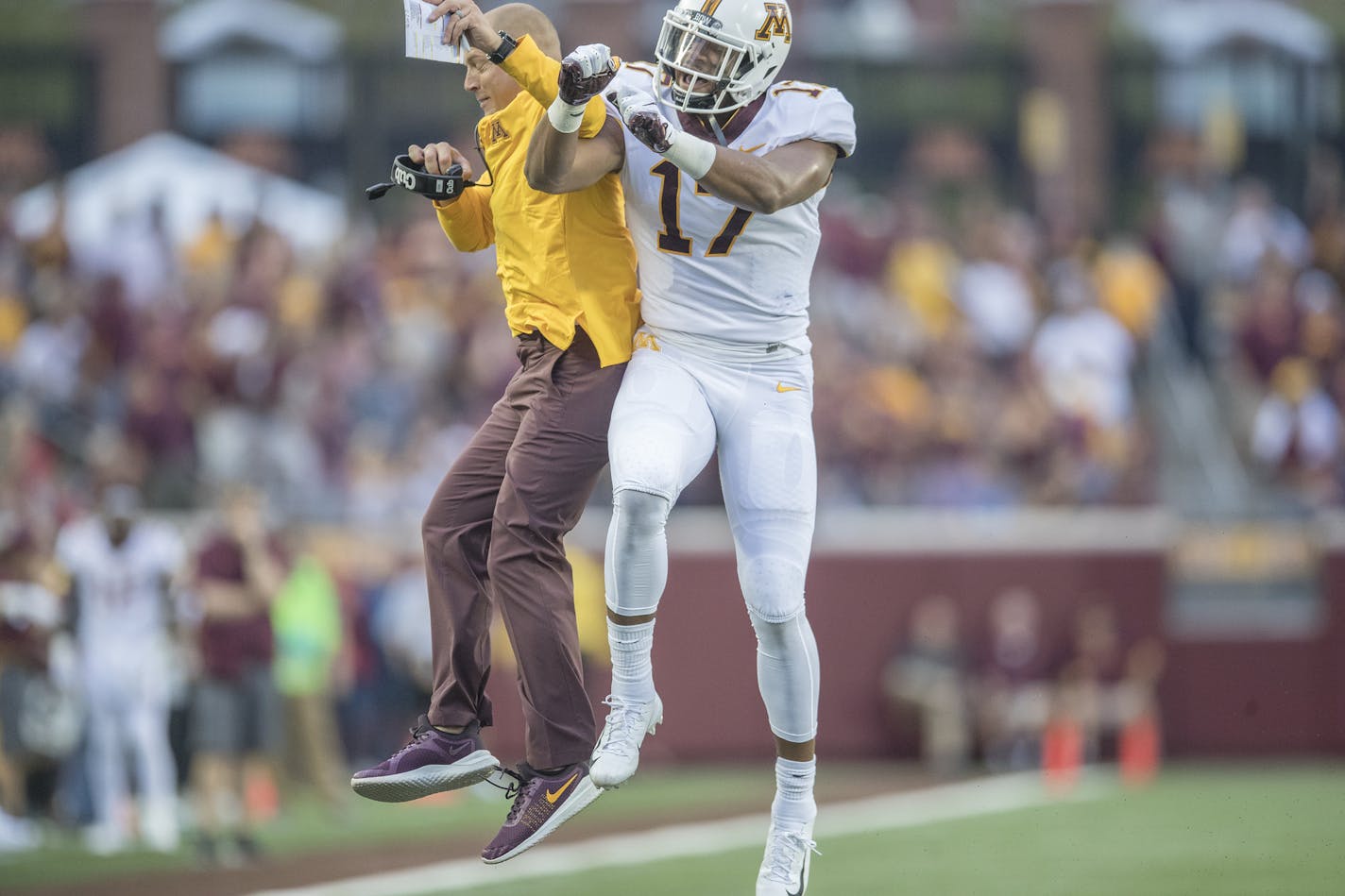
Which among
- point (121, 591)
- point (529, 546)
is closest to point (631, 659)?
point (529, 546)

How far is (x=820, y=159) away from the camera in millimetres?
5816

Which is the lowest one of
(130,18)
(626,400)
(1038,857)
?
(1038,857)

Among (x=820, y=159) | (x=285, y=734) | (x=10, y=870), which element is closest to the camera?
(x=820, y=159)

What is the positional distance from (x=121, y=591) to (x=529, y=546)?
6164 millimetres

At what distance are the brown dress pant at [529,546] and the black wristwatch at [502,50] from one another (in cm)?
90

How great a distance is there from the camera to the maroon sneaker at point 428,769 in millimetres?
5965

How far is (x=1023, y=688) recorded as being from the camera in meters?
14.5

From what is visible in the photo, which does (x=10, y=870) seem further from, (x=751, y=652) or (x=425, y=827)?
(x=751, y=652)

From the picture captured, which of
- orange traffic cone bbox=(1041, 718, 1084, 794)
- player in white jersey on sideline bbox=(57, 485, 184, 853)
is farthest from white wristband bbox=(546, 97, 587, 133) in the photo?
orange traffic cone bbox=(1041, 718, 1084, 794)

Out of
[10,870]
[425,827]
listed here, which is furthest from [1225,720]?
[10,870]

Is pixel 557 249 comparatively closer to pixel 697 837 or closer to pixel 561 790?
pixel 561 790

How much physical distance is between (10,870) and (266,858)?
130 centimetres

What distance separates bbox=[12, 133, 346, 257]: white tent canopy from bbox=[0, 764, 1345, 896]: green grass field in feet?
15.3

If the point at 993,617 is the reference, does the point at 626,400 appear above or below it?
above
